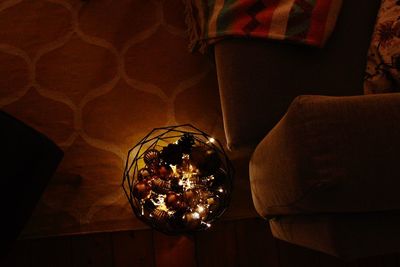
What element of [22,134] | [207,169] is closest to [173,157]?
[207,169]

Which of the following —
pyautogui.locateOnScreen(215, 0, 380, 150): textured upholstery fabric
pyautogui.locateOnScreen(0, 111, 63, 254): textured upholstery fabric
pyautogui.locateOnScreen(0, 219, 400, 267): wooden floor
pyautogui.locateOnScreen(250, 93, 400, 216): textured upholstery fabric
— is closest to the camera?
pyautogui.locateOnScreen(250, 93, 400, 216): textured upholstery fabric

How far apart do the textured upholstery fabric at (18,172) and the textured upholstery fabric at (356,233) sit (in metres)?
0.71

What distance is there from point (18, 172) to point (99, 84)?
1.94ft

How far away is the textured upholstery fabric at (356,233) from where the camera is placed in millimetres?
736

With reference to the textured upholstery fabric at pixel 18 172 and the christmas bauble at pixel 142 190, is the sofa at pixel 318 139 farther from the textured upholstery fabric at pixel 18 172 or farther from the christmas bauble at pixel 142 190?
the textured upholstery fabric at pixel 18 172

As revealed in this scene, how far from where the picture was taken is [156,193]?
1.06 m

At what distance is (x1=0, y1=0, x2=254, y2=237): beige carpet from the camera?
4.49 feet

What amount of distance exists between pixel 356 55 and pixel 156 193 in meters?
0.74

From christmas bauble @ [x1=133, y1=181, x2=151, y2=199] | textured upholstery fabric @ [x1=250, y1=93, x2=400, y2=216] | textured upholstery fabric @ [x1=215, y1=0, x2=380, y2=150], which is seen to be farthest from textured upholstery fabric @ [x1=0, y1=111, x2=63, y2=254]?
textured upholstery fabric @ [x1=250, y1=93, x2=400, y2=216]

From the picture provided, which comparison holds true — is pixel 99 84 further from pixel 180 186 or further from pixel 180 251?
pixel 180 251

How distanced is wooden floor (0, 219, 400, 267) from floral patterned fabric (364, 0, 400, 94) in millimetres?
674

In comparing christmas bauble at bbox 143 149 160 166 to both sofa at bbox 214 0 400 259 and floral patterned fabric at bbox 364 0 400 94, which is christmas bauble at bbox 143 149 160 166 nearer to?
sofa at bbox 214 0 400 259

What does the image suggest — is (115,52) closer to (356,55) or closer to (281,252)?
(356,55)

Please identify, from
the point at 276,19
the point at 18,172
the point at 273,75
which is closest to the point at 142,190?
the point at 18,172
